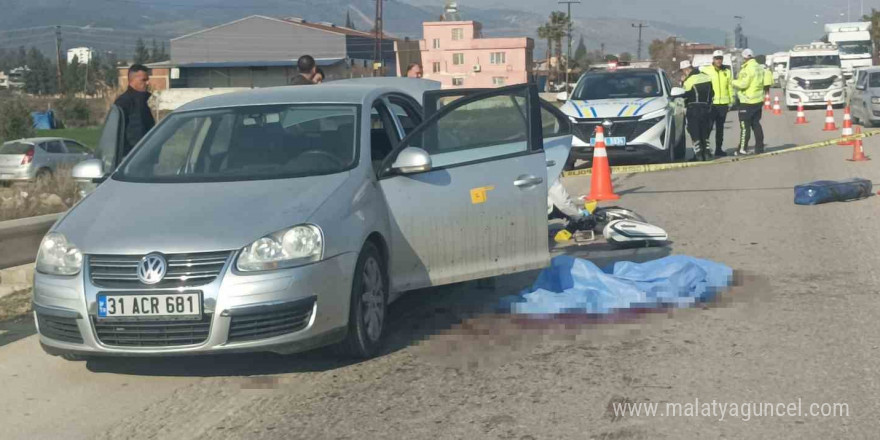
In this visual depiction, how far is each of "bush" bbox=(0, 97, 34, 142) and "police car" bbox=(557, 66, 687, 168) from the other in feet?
117

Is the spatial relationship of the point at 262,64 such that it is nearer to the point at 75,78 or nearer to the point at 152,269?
Answer: the point at 75,78

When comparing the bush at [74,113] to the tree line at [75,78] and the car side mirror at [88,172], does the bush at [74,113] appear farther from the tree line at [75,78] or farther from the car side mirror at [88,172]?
the car side mirror at [88,172]

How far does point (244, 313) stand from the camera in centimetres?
562

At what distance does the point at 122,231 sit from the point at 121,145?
10.9 feet

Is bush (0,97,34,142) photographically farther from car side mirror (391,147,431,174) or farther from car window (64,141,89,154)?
car side mirror (391,147,431,174)

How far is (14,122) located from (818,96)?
33.7m

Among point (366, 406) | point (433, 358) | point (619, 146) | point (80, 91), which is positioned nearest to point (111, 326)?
point (366, 406)

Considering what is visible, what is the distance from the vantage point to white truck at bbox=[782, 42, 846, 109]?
3653 centimetres

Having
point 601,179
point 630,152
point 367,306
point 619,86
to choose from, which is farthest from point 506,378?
point 619,86

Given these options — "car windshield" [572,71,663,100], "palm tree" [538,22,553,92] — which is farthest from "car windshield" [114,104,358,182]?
"palm tree" [538,22,553,92]

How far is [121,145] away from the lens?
29.7ft

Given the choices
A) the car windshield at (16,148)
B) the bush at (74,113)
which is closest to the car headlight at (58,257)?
the car windshield at (16,148)

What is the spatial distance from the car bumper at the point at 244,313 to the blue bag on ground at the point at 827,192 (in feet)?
26.3

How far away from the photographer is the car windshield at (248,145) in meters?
6.82
